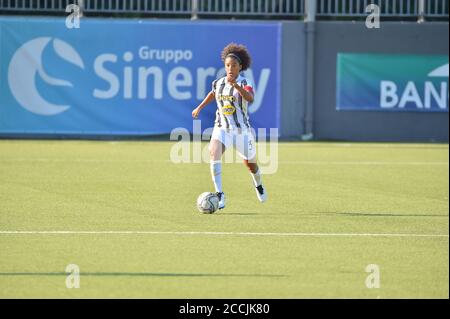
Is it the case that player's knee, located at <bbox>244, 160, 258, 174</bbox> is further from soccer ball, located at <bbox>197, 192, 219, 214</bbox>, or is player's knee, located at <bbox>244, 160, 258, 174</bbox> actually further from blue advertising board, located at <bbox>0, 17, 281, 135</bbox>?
blue advertising board, located at <bbox>0, 17, 281, 135</bbox>

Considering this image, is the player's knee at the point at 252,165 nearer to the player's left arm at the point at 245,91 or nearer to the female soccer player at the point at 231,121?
the female soccer player at the point at 231,121

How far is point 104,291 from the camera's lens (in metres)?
8.92

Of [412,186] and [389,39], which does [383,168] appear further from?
[389,39]

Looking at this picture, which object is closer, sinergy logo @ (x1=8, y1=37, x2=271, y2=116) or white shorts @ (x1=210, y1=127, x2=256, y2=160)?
white shorts @ (x1=210, y1=127, x2=256, y2=160)

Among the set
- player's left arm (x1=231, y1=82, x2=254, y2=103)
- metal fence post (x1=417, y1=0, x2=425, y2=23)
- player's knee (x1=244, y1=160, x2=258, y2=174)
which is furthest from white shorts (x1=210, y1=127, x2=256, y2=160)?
metal fence post (x1=417, y1=0, x2=425, y2=23)

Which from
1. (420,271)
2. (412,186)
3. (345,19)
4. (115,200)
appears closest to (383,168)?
(412,186)

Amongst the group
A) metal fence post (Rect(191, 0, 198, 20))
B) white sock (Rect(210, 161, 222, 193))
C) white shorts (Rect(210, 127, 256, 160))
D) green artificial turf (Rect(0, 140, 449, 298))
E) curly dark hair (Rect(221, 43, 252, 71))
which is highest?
metal fence post (Rect(191, 0, 198, 20))

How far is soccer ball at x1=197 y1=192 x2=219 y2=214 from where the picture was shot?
14.1m

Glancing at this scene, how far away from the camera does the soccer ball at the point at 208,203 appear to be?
1411 centimetres

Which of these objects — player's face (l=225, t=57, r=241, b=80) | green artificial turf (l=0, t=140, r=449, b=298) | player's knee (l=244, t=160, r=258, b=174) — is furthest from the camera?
player's knee (l=244, t=160, r=258, b=174)

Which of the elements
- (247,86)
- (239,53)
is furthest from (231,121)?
(239,53)

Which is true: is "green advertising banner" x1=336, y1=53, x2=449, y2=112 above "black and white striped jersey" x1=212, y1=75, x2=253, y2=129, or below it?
above

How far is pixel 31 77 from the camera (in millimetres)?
27453

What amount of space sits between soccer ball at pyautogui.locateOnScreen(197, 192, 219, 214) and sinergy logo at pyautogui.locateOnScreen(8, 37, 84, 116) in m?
14.0
